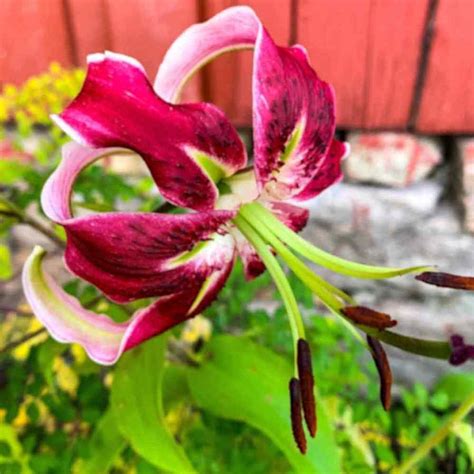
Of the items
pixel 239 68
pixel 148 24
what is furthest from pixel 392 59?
pixel 148 24

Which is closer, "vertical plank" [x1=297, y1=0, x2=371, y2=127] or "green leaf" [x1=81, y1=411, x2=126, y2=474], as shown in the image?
"green leaf" [x1=81, y1=411, x2=126, y2=474]

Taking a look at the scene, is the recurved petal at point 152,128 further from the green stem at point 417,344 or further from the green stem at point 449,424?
the green stem at point 449,424

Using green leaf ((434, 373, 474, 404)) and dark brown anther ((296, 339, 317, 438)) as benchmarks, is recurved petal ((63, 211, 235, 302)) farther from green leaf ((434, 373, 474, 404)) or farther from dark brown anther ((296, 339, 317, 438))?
green leaf ((434, 373, 474, 404))

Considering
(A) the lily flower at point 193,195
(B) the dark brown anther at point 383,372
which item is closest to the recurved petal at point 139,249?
(A) the lily flower at point 193,195

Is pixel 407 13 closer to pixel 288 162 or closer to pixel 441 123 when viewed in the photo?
pixel 441 123

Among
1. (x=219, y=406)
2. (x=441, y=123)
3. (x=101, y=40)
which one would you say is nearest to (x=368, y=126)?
(x=441, y=123)

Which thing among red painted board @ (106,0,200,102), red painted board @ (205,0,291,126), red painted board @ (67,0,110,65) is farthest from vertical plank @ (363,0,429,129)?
red painted board @ (67,0,110,65)

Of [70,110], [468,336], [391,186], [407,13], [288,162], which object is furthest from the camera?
[468,336]
